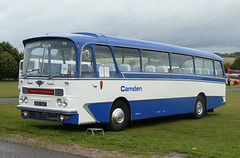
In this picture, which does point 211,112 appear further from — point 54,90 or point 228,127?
point 54,90

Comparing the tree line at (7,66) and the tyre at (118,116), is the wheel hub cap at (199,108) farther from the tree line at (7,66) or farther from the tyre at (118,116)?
the tree line at (7,66)

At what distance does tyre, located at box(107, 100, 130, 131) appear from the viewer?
10.9 meters

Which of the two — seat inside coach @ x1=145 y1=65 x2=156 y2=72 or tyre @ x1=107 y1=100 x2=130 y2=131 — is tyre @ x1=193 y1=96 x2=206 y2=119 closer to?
seat inside coach @ x1=145 y1=65 x2=156 y2=72

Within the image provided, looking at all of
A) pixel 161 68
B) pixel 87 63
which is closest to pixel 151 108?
pixel 161 68

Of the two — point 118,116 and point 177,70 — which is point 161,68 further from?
point 118,116

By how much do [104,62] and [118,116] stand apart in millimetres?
1689

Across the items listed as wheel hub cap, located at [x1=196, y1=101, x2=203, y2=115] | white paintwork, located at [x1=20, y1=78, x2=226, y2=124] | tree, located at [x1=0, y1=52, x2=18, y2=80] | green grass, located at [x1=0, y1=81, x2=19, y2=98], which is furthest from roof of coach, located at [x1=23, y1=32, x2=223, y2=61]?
tree, located at [x1=0, y1=52, x2=18, y2=80]

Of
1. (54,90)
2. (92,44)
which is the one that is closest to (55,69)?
(54,90)

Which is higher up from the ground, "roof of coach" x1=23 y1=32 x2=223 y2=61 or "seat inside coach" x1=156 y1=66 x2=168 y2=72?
"roof of coach" x1=23 y1=32 x2=223 y2=61

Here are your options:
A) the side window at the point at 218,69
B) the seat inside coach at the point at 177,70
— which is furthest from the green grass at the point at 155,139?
the side window at the point at 218,69

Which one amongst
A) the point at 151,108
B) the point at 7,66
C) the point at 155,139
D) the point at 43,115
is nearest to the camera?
the point at 155,139

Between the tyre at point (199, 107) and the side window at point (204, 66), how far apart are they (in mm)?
1173

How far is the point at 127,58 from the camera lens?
11.7 m

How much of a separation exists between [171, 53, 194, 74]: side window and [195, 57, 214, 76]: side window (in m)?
0.58
